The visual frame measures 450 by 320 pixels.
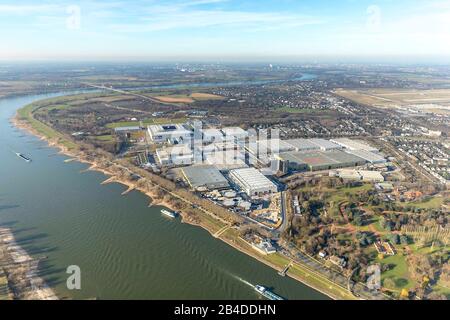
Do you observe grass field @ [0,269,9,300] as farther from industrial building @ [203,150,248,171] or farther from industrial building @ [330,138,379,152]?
industrial building @ [330,138,379,152]

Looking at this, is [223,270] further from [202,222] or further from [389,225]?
[389,225]

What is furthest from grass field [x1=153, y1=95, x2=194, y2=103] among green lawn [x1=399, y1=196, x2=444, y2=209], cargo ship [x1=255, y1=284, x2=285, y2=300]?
cargo ship [x1=255, y1=284, x2=285, y2=300]

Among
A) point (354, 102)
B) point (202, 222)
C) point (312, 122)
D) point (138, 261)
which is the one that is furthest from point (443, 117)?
point (138, 261)

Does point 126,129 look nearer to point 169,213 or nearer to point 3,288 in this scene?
point 169,213

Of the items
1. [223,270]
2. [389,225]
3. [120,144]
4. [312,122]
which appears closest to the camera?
[223,270]

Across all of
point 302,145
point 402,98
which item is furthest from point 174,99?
point 402,98

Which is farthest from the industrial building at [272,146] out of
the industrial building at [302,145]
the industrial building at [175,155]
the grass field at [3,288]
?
the grass field at [3,288]
